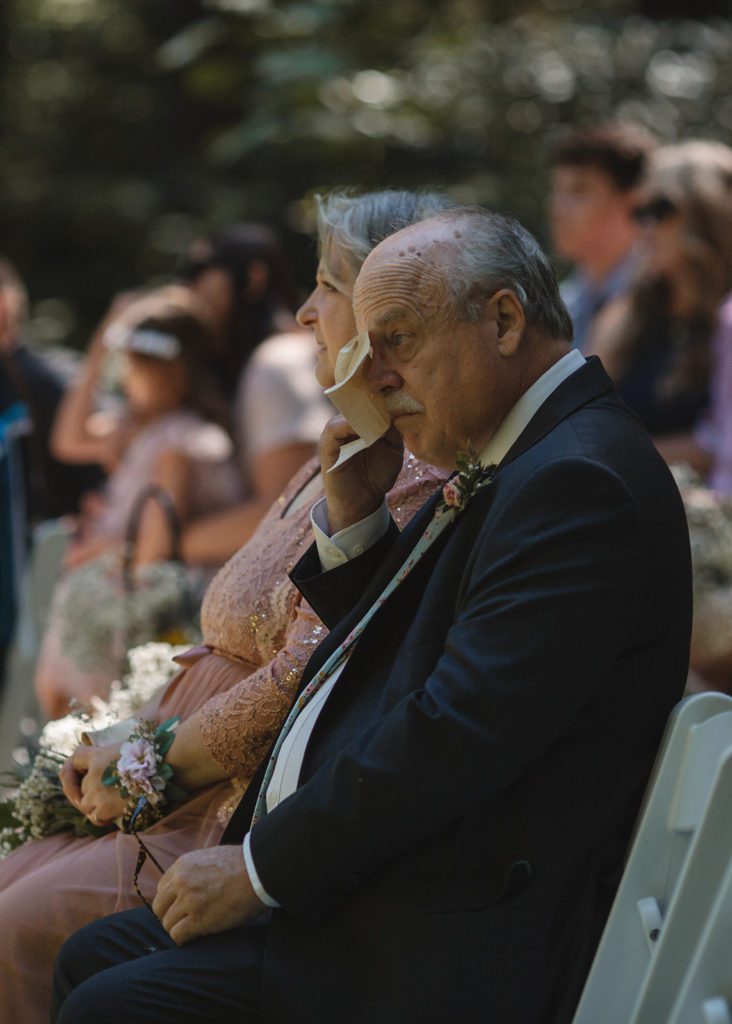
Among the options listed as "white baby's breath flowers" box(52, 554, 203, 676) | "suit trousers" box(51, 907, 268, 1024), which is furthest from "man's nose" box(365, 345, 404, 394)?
"white baby's breath flowers" box(52, 554, 203, 676)

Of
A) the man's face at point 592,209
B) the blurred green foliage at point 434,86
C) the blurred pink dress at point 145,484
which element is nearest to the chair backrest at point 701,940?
the blurred pink dress at point 145,484

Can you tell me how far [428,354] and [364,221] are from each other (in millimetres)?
653

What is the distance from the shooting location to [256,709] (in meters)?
2.62

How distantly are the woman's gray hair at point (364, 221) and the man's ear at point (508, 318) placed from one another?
555 millimetres

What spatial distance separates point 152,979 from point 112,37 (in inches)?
423

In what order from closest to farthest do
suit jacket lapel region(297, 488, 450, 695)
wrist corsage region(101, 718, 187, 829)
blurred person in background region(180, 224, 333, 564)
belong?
suit jacket lapel region(297, 488, 450, 695), wrist corsage region(101, 718, 187, 829), blurred person in background region(180, 224, 333, 564)

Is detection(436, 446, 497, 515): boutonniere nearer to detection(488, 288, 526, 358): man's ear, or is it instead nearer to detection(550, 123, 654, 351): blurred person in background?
detection(488, 288, 526, 358): man's ear

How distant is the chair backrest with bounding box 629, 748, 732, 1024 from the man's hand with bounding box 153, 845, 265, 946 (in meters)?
0.60

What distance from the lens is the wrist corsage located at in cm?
266

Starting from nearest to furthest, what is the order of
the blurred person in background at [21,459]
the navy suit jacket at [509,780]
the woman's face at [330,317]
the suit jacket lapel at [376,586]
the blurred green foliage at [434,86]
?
the navy suit jacket at [509,780] < the suit jacket lapel at [376,586] < the woman's face at [330,317] < the blurred person in background at [21,459] < the blurred green foliage at [434,86]

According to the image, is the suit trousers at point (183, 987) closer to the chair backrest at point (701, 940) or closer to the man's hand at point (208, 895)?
the man's hand at point (208, 895)

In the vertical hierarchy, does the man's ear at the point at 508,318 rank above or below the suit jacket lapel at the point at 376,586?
above

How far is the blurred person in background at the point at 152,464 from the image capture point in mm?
4961

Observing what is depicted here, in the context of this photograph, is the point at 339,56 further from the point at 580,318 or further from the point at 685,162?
the point at 685,162
